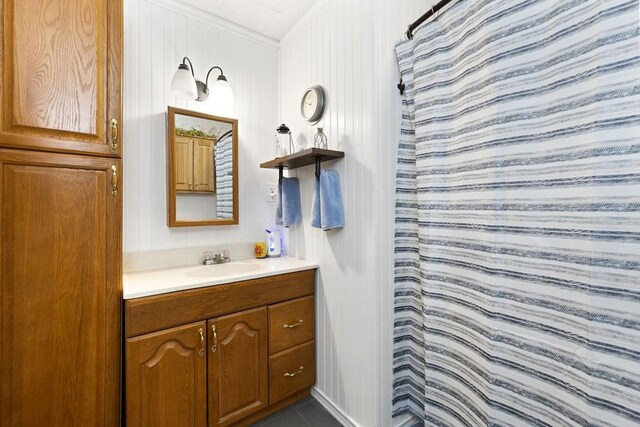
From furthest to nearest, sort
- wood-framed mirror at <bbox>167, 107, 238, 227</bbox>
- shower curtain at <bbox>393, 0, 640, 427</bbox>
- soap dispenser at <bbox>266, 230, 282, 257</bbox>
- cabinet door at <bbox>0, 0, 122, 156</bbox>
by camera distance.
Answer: soap dispenser at <bbox>266, 230, 282, 257</bbox>
wood-framed mirror at <bbox>167, 107, 238, 227</bbox>
cabinet door at <bbox>0, 0, 122, 156</bbox>
shower curtain at <bbox>393, 0, 640, 427</bbox>

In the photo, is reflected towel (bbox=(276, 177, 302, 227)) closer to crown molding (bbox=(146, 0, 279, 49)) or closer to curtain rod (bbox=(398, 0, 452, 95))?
curtain rod (bbox=(398, 0, 452, 95))

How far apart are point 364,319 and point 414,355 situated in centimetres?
33

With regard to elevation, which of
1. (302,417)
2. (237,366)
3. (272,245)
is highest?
(272,245)

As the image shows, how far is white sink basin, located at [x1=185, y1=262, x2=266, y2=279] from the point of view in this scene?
5.04 ft

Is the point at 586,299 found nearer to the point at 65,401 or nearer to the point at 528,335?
the point at 528,335

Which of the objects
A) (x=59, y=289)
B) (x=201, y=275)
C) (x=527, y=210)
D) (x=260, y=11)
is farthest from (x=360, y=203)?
(x=260, y=11)

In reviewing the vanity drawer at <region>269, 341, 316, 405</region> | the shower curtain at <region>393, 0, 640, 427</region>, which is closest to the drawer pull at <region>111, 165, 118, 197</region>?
the vanity drawer at <region>269, 341, 316, 405</region>

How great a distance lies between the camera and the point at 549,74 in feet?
2.94

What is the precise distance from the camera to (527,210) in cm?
95

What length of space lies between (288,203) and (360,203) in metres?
0.57

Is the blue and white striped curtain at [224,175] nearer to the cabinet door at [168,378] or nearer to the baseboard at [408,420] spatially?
the cabinet door at [168,378]

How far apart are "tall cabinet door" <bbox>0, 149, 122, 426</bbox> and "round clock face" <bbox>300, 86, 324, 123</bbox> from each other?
1031 millimetres

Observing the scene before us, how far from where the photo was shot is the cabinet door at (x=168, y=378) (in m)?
1.16

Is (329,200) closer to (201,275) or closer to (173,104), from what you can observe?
(201,275)
